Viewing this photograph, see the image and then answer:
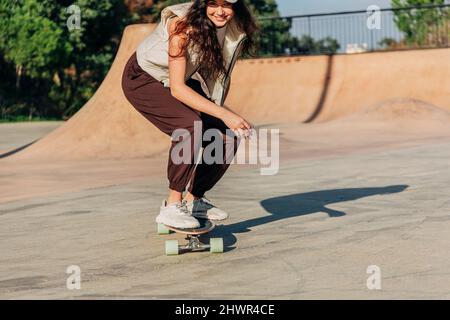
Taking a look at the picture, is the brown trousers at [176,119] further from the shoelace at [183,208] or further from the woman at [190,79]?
the shoelace at [183,208]

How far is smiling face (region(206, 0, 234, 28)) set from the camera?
6250mm

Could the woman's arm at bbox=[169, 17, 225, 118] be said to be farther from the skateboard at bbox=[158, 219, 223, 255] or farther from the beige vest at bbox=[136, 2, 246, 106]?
the skateboard at bbox=[158, 219, 223, 255]

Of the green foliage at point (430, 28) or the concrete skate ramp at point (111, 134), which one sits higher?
the green foliage at point (430, 28)

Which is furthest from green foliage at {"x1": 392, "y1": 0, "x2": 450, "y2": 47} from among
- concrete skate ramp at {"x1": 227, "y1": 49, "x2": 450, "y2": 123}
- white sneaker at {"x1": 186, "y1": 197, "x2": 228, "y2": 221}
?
A: white sneaker at {"x1": 186, "y1": 197, "x2": 228, "y2": 221}

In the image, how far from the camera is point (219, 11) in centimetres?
625

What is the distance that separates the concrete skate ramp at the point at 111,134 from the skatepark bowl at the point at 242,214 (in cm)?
2

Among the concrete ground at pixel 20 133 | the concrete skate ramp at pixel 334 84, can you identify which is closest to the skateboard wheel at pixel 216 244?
the concrete ground at pixel 20 133

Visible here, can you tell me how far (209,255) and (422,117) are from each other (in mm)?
14688

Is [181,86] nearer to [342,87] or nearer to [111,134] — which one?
[111,134]

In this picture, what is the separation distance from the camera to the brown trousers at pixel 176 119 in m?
6.35

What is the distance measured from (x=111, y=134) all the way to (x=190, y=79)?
803 centimetres

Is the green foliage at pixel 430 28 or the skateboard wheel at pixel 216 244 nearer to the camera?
the skateboard wheel at pixel 216 244

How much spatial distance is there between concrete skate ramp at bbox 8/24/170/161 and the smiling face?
812 cm

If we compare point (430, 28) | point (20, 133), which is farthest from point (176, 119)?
point (430, 28)
